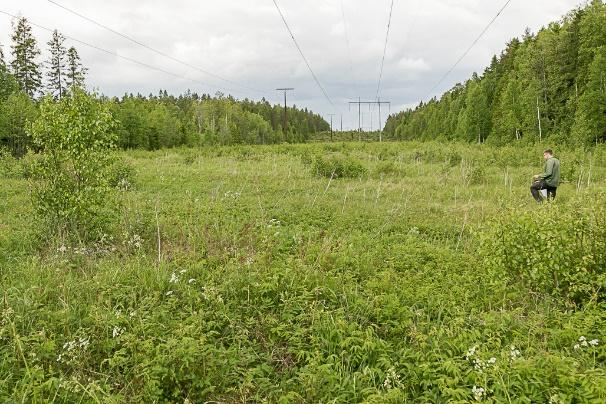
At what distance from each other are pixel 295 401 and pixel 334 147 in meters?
41.5

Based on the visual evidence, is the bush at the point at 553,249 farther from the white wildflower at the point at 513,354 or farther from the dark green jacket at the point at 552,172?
the dark green jacket at the point at 552,172

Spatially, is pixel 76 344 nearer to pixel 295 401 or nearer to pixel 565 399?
pixel 295 401

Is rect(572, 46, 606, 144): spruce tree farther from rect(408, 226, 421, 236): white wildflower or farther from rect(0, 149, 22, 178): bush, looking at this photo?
rect(0, 149, 22, 178): bush

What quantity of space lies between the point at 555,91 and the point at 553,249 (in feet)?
132

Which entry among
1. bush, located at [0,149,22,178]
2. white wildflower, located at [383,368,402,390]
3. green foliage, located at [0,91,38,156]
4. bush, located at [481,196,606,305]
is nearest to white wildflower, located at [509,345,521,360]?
white wildflower, located at [383,368,402,390]

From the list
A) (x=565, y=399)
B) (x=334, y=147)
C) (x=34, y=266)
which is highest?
(x=334, y=147)

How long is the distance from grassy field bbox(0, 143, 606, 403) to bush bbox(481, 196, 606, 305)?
0.03 meters

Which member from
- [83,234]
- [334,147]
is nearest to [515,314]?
[83,234]

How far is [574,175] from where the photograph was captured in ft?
62.0

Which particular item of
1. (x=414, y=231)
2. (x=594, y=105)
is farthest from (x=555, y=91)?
(x=414, y=231)

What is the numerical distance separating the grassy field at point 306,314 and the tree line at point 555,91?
28.9 m

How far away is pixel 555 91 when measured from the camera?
38.0m

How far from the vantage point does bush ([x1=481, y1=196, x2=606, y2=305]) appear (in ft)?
17.9

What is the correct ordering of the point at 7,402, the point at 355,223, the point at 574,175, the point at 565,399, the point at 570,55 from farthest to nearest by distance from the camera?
1. the point at 570,55
2. the point at 574,175
3. the point at 355,223
4. the point at 7,402
5. the point at 565,399
